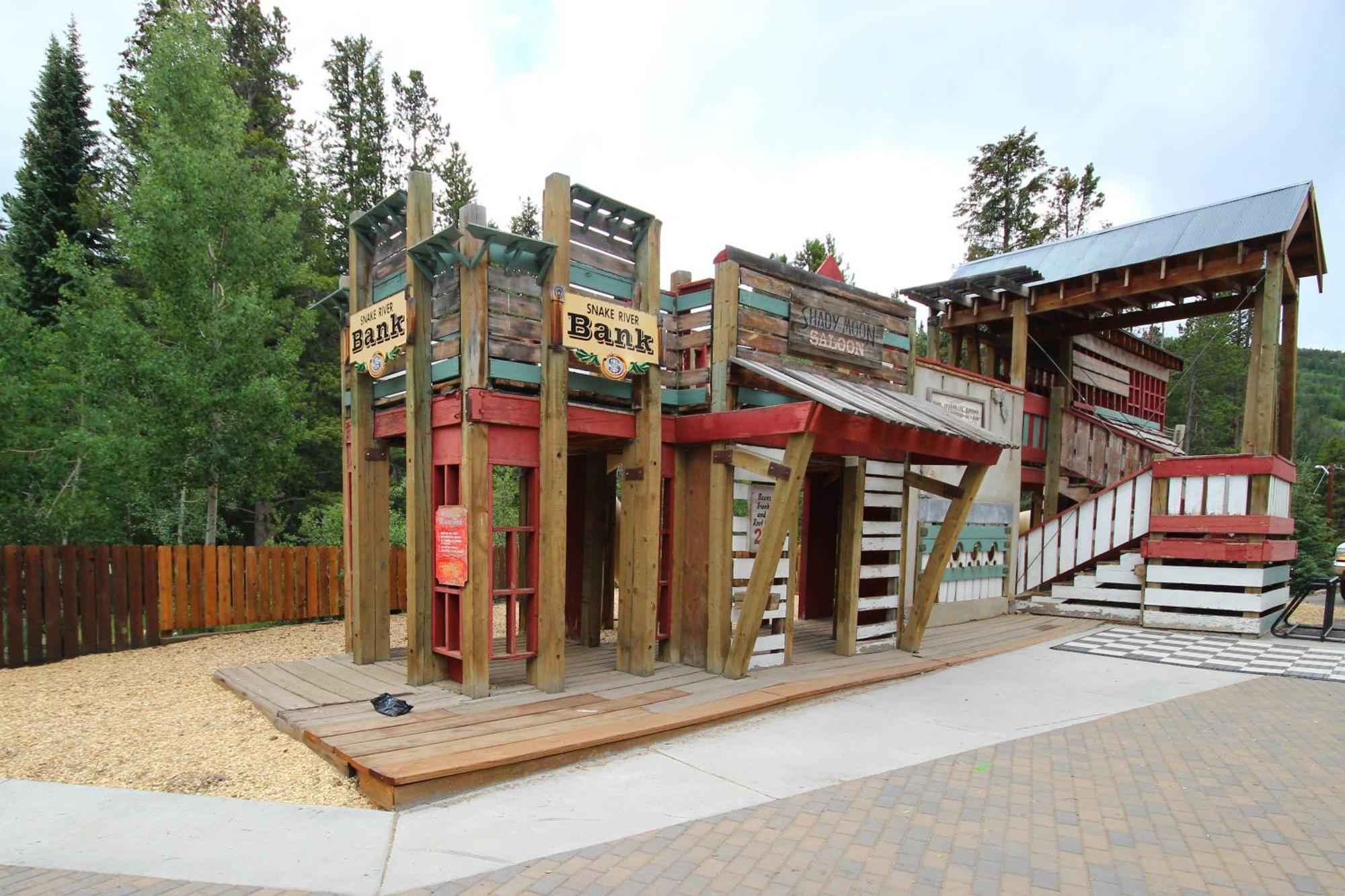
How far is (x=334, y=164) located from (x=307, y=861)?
24.3m

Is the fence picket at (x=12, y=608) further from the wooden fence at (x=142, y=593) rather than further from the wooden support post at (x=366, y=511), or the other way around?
the wooden support post at (x=366, y=511)

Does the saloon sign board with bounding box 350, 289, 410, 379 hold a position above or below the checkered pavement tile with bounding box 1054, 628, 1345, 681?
above

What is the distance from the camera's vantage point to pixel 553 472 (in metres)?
5.93

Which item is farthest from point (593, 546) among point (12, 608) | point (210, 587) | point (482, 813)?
point (12, 608)

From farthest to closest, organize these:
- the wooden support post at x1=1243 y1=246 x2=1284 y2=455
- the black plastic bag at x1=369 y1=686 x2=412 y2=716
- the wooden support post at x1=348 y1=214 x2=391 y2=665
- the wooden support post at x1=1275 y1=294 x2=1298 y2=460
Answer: the wooden support post at x1=1275 y1=294 x2=1298 y2=460 < the wooden support post at x1=1243 y1=246 x2=1284 y2=455 < the wooden support post at x1=348 y1=214 x2=391 y2=665 < the black plastic bag at x1=369 y1=686 x2=412 y2=716

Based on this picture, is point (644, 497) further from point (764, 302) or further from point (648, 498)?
point (764, 302)

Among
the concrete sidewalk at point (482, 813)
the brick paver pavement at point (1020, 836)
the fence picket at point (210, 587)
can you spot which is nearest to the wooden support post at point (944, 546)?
the concrete sidewalk at point (482, 813)

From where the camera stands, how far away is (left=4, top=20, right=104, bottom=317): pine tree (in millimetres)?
19250

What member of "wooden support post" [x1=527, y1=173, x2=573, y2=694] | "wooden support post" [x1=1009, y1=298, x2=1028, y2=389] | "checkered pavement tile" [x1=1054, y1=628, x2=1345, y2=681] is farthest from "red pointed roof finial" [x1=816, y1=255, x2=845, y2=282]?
"checkered pavement tile" [x1=1054, y1=628, x2=1345, y2=681]

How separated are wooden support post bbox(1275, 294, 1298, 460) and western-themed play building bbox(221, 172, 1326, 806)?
1.59 meters

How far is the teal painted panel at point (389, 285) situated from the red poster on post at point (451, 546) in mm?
2047

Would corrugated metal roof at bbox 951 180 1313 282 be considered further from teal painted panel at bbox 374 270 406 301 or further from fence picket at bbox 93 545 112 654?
fence picket at bbox 93 545 112 654

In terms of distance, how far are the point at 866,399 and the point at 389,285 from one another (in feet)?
15.0

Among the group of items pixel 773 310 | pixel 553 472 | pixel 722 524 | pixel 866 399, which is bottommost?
pixel 722 524
